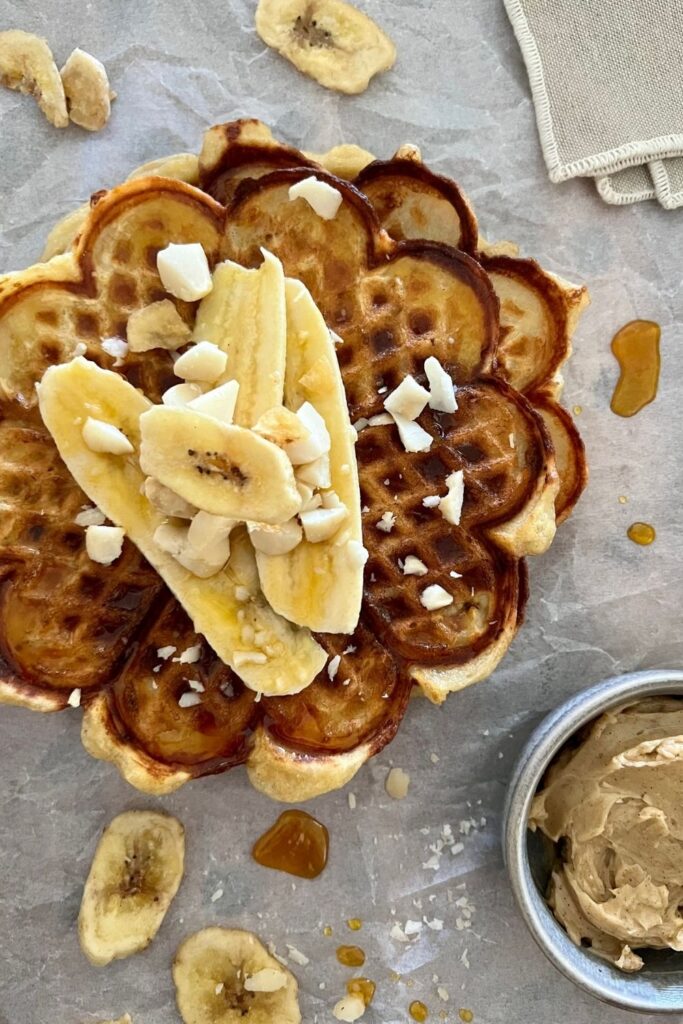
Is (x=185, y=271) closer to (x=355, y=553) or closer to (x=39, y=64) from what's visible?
(x=355, y=553)

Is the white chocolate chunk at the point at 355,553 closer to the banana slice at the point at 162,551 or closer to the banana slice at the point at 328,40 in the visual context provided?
the banana slice at the point at 162,551

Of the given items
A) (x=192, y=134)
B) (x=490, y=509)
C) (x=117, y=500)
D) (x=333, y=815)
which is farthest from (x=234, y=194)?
(x=333, y=815)

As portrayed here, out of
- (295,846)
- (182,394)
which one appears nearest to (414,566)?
(182,394)

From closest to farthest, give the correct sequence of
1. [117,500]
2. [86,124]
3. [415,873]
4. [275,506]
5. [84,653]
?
[275,506] < [117,500] < [84,653] < [86,124] < [415,873]

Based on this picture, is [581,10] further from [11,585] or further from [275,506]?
[11,585]

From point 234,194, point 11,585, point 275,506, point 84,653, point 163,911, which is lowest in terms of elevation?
point 163,911

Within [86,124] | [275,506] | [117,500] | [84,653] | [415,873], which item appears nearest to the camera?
[275,506]
